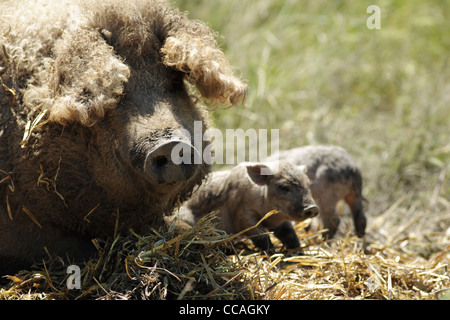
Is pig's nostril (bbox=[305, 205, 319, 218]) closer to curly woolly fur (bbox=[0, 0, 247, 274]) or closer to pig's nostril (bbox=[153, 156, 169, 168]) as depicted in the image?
curly woolly fur (bbox=[0, 0, 247, 274])

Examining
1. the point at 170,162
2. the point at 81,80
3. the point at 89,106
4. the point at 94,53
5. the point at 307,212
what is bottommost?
the point at 307,212

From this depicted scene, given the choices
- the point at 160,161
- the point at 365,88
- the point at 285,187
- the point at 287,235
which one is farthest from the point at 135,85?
the point at 365,88

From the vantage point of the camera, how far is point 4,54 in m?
2.79

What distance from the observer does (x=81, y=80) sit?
8.20 ft

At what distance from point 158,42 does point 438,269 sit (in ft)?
6.65

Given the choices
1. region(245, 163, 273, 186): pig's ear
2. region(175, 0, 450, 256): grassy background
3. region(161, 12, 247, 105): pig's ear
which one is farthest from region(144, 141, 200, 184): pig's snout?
region(175, 0, 450, 256): grassy background

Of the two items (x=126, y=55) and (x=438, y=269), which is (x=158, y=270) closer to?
(x=126, y=55)

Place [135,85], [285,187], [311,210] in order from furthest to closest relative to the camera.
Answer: [285,187] → [311,210] → [135,85]

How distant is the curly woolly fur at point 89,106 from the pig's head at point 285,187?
0.60 metres

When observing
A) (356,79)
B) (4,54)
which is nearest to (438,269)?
(4,54)

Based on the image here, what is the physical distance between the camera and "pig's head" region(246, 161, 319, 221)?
3192mm

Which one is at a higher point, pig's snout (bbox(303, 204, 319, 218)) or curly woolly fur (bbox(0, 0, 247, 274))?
curly woolly fur (bbox(0, 0, 247, 274))

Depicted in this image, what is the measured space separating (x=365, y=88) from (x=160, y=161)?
4762 mm

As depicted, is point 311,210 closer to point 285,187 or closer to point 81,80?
point 285,187
